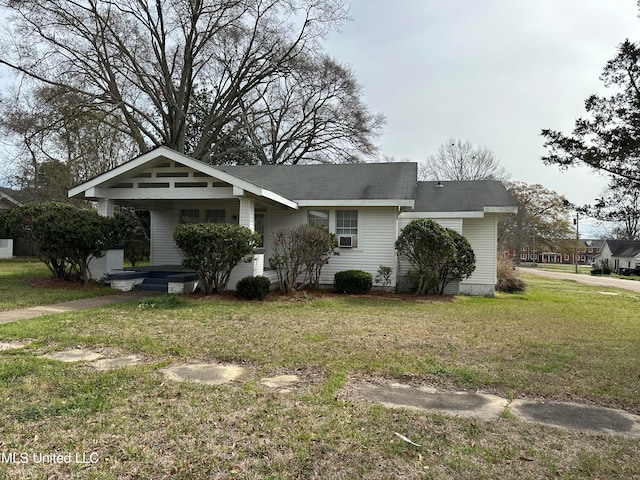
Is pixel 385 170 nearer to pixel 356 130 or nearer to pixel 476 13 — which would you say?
pixel 476 13

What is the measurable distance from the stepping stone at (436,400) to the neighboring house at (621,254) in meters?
63.5

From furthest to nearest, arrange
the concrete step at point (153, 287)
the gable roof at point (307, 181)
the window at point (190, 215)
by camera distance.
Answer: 1. the window at point (190, 215)
2. the concrete step at point (153, 287)
3. the gable roof at point (307, 181)

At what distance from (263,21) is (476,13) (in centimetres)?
1817

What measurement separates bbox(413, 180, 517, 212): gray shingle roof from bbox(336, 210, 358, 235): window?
2.26 m

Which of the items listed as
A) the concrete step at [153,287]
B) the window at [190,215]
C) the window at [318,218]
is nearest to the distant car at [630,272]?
the window at [318,218]

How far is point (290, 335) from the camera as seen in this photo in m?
6.45

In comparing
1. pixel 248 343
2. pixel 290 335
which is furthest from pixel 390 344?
pixel 248 343

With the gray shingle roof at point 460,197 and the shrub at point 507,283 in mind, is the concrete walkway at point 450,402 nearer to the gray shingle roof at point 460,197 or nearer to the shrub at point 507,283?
the gray shingle roof at point 460,197

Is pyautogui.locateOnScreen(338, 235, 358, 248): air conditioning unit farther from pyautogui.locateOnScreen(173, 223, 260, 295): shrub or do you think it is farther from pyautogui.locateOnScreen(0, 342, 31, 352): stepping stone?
pyautogui.locateOnScreen(0, 342, 31, 352): stepping stone

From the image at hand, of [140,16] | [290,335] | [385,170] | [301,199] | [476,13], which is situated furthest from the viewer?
[140,16]

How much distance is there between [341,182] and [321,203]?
1.96 meters

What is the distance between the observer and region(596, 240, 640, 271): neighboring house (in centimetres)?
5579

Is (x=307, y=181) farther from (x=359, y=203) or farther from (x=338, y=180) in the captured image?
(x=359, y=203)

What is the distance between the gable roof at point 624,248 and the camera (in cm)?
5682
